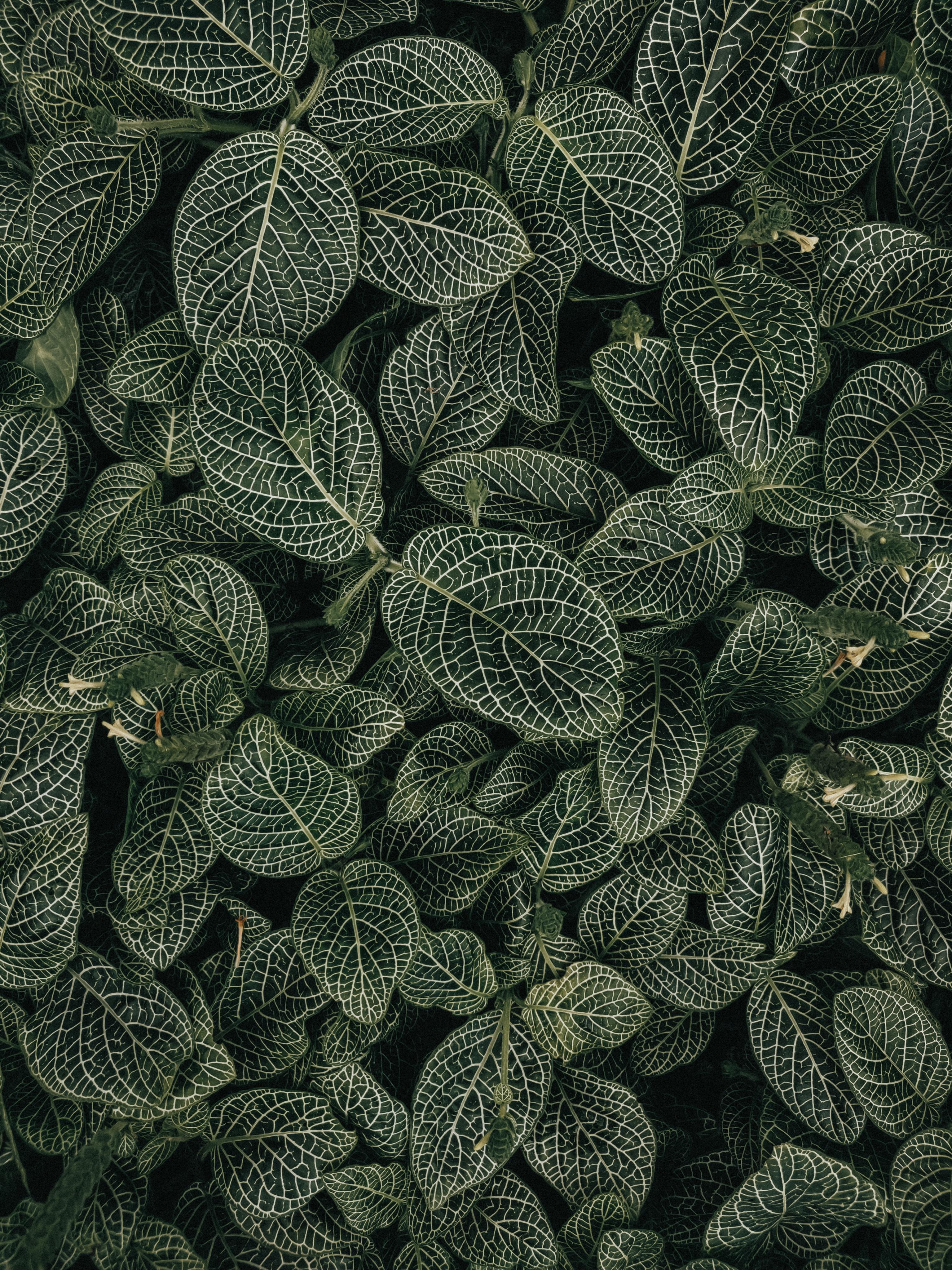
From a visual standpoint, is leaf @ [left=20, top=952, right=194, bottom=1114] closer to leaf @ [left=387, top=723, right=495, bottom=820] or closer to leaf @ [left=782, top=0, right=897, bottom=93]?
leaf @ [left=387, top=723, right=495, bottom=820]

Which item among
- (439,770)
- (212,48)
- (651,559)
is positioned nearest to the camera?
(212,48)

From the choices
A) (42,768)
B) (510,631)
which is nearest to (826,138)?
(510,631)

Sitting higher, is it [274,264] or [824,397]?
[824,397]

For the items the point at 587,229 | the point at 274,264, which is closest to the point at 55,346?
the point at 274,264

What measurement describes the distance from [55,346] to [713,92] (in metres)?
1.14

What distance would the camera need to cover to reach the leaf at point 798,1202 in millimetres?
1257

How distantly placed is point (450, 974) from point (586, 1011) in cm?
24

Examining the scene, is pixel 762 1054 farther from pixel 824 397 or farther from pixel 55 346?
pixel 55 346

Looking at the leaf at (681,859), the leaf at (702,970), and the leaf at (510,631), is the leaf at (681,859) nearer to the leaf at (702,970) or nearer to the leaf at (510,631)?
the leaf at (702,970)

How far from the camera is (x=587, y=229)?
48.0 inches

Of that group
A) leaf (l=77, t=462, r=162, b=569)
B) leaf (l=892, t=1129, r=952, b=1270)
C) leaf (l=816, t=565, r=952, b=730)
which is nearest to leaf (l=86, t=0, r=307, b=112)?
leaf (l=77, t=462, r=162, b=569)

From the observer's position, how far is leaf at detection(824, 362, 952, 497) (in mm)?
1279

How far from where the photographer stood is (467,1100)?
1303 mm

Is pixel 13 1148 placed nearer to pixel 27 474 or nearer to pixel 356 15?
pixel 27 474
